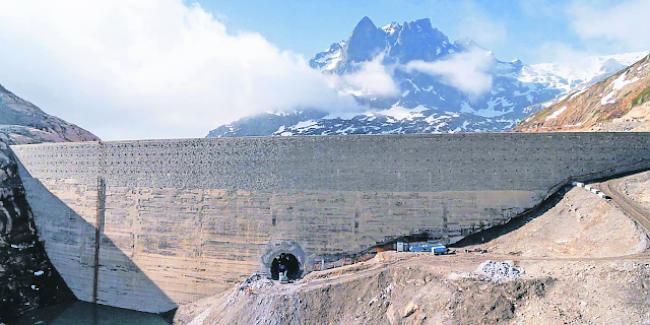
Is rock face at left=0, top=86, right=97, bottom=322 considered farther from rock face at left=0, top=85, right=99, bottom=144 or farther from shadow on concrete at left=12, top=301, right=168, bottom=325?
rock face at left=0, top=85, right=99, bottom=144

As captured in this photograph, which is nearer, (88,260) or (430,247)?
(430,247)

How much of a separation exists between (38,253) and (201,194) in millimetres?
19287

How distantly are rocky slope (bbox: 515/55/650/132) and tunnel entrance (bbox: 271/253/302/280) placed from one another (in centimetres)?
3063

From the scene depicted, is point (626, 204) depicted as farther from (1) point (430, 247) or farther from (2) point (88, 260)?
(2) point (88, 260)

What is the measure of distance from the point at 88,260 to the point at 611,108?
6061 cm

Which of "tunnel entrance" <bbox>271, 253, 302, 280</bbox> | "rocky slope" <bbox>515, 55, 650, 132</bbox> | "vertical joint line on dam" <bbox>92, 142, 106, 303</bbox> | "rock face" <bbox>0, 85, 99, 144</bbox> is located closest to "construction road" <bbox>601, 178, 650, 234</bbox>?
"rocky slope" <bbox>515, 55, 650, 132</bbox>

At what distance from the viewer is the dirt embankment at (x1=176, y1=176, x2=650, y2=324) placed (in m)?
21.3

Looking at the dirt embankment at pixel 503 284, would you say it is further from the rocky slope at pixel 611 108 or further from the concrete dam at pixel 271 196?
the rocky slope at pixel 611 108

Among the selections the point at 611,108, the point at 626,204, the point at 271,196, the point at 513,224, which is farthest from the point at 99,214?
the point at 611,108

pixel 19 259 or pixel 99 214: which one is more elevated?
pixel 99 214

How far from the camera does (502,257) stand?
2747 cm

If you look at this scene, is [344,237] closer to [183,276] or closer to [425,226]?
[425,226]

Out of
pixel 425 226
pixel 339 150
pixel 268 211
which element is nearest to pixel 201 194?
pixel 268 211

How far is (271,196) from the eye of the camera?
3597 cm
